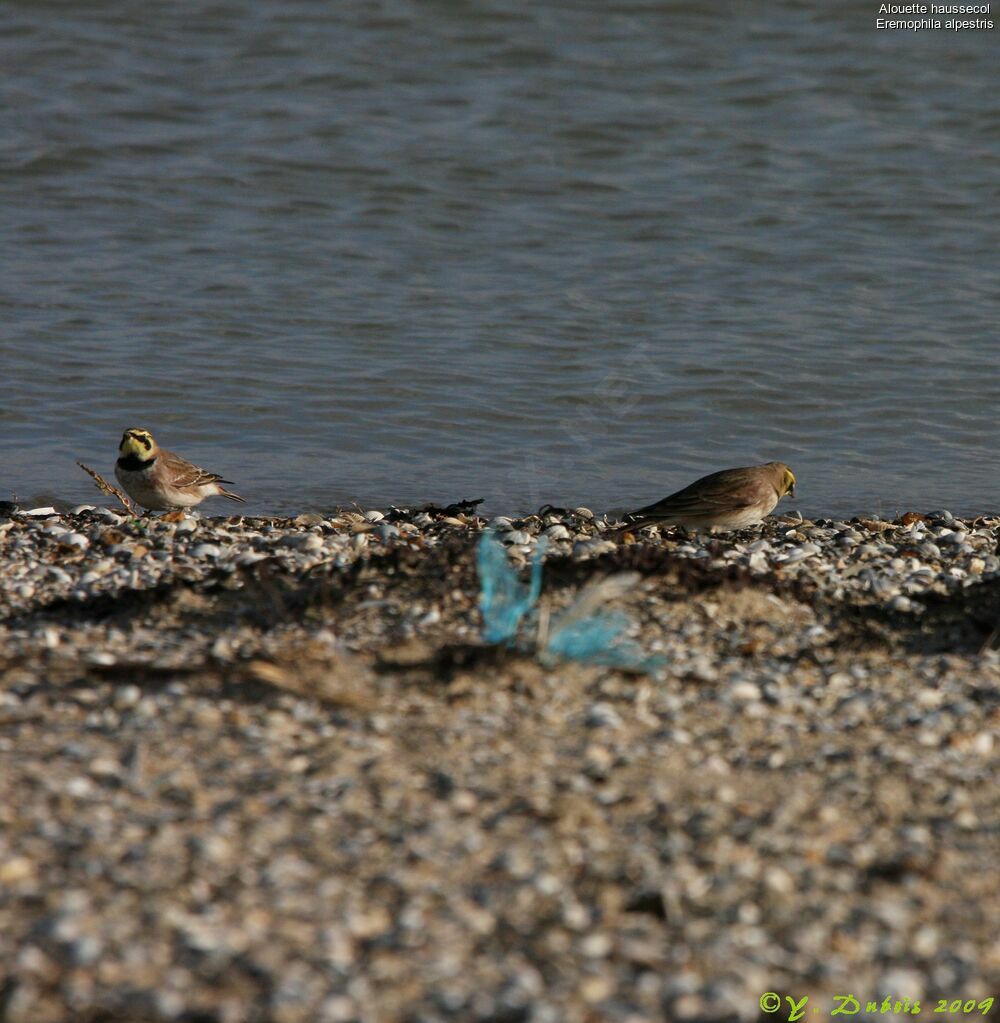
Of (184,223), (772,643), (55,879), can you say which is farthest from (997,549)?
(184,223)

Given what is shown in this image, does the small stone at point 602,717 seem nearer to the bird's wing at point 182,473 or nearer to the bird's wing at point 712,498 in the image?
the bird's wing at point 712,498

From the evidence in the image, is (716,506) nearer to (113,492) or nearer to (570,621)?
(570,621)

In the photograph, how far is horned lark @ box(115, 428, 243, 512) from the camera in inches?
355

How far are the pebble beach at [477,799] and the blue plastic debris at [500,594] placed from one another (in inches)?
4.3

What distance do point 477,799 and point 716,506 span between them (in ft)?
13.9

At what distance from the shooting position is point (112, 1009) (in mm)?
3377

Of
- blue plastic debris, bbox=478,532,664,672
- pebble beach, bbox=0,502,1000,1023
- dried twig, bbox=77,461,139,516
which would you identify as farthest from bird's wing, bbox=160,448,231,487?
blue plastic debris, bbox=478,532,664,672

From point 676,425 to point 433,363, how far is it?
217cm

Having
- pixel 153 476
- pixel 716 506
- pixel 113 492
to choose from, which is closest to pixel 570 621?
pixel 716 506

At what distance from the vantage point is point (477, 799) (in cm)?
436

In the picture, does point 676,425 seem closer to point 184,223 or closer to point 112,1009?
point 184,223

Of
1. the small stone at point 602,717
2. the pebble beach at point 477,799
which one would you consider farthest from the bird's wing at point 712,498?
the small stone at point 602,717

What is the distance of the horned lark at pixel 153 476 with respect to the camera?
29.6ft

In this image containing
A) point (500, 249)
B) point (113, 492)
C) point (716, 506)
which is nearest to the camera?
point (716, 506)
